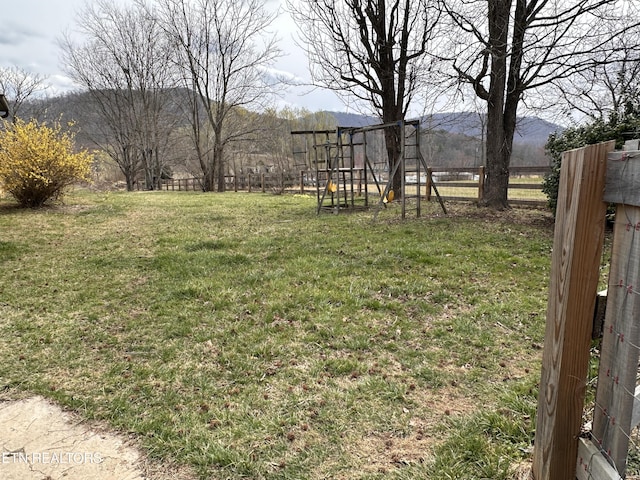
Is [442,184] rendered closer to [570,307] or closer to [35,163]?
[35,163]

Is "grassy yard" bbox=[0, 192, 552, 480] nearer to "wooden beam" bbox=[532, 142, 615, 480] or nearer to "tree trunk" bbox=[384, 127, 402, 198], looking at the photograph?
"wooden beam" bbox=[532, 142, 615, 480]

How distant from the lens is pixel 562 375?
52.6 inches

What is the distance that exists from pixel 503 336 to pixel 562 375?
5.96 feet

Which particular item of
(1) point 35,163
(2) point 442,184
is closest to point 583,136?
(2) point 442,184

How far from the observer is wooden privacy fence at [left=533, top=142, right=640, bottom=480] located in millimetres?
1163

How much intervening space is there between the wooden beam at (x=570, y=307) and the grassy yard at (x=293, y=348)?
38 cm

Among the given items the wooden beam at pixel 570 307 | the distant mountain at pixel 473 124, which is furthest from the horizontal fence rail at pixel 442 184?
the wooden beam at pixel 570 307

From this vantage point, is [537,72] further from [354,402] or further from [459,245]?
[354,402]

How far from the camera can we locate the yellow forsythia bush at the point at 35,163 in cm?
842

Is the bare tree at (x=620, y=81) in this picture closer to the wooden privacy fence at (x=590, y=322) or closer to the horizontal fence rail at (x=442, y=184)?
the horizontal fence rail at (x=442, y=184)

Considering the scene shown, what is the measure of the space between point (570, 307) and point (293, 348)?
80.3 inches

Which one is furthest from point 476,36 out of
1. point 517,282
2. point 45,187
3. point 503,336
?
point 45,187

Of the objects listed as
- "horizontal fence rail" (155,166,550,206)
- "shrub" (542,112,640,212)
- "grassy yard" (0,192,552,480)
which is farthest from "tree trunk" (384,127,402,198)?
"grassy yard" (0,192,552,480)

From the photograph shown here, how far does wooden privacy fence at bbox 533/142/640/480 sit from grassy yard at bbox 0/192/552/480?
0.45 m
